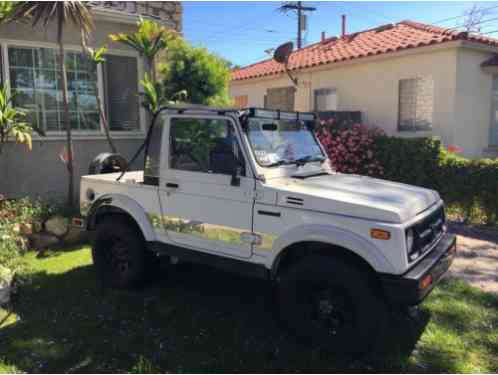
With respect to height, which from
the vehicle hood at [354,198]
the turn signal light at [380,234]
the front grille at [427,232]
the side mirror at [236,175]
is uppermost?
the side mirror at [236,175]

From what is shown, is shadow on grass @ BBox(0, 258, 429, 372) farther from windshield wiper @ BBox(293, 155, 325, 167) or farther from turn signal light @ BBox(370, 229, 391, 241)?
windshield wiper @ BBox(293, 155, 325, 167)

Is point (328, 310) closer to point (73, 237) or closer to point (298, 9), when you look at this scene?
point (73, 237)

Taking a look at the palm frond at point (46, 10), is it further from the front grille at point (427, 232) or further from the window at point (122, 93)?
the front grille at point (427, 232)

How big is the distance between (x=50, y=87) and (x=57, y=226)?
2809mm

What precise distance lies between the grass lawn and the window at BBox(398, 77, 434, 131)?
653 centimetres

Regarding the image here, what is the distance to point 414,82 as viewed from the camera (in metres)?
10.5

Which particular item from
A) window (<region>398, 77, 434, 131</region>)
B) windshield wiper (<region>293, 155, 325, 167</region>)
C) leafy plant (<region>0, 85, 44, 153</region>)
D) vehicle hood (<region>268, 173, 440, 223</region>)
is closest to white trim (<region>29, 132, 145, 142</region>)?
leafy plant (<region>0, 85, 44, 153</region>)

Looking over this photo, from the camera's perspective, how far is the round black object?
5711mm

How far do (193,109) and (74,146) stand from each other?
458 cm

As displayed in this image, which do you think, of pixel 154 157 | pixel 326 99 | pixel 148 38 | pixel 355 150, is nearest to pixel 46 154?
pixel 148 38

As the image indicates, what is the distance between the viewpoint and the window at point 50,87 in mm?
7230

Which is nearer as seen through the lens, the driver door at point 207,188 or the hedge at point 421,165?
the driver door at point 207,188

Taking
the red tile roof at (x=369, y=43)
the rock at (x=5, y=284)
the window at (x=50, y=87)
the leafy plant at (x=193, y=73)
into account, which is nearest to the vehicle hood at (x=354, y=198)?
the rock at (x=5, y=284)

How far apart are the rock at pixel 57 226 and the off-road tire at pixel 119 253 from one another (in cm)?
197
